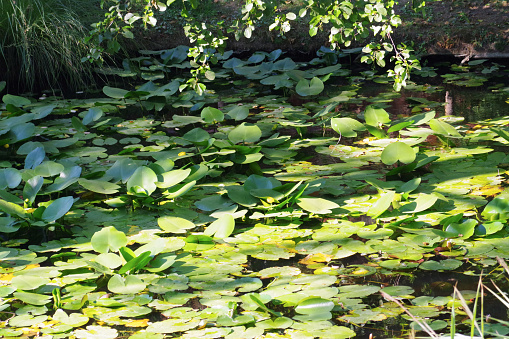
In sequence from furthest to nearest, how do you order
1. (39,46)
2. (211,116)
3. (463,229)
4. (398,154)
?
(39,46)
(211,116)
(398,154)
(463,229)

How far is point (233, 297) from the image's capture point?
5.61 ft

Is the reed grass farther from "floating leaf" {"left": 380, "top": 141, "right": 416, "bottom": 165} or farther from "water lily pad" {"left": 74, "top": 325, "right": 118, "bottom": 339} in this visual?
"water lily pad" {"left": 74, "top": 325, "right": 118, "bottom": 339}

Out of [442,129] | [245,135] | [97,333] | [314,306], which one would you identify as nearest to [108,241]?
[97,333]

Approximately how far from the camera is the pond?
161 centimetres

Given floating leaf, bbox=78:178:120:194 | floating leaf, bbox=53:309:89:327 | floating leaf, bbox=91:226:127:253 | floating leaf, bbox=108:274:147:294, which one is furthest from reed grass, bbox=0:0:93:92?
floating leaf, bbox=53:309:89:327

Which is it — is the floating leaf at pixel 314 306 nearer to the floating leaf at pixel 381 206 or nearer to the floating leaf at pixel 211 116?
the floating leaf at pixel 381 206

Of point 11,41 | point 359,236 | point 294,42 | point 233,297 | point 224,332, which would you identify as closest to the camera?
point 224,332

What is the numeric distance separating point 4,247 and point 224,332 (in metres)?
1.07

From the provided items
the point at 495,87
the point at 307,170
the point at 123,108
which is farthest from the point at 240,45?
the point at 307,170

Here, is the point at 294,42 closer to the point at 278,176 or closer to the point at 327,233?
the point at 278,176

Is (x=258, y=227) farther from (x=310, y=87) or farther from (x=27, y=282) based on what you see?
(x=310, y=87)

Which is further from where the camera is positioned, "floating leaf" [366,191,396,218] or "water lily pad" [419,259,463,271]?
"floating leaf" [366,191,396,218]

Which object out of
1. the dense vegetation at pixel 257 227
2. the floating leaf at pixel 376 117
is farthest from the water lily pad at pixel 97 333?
the floating leaf at pixel 376 117

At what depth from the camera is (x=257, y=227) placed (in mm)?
2229
